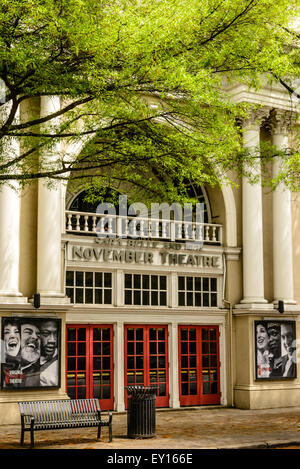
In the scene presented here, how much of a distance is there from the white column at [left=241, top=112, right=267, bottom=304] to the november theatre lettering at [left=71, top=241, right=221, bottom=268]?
36.7 inches

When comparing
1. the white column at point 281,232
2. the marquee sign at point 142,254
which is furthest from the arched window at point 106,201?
the white column at point 281,232

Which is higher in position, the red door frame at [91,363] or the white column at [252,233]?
the white column at [252,233]

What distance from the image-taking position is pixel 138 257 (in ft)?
60.6

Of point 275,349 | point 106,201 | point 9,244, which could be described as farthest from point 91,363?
point 275,349

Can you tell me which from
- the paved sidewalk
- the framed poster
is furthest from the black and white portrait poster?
the framed poster

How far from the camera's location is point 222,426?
15.0 m

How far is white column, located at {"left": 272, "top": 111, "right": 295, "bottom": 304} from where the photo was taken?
20188mm

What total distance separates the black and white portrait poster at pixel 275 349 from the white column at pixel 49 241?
612cm

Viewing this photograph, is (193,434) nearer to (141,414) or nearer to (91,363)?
(141,414)

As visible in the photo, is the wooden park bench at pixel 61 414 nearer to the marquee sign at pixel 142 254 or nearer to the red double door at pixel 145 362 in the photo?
the red double door at pixel 145 362

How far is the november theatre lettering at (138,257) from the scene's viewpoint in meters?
17.6

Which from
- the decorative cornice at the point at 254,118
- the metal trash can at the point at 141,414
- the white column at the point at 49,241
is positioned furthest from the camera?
the decorative cornice at the point at 254,118

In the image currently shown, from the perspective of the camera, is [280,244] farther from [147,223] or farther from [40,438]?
[40,438]

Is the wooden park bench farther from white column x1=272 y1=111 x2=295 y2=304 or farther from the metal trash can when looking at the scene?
white column x1=272 y1=111 x2=295 y2=304
